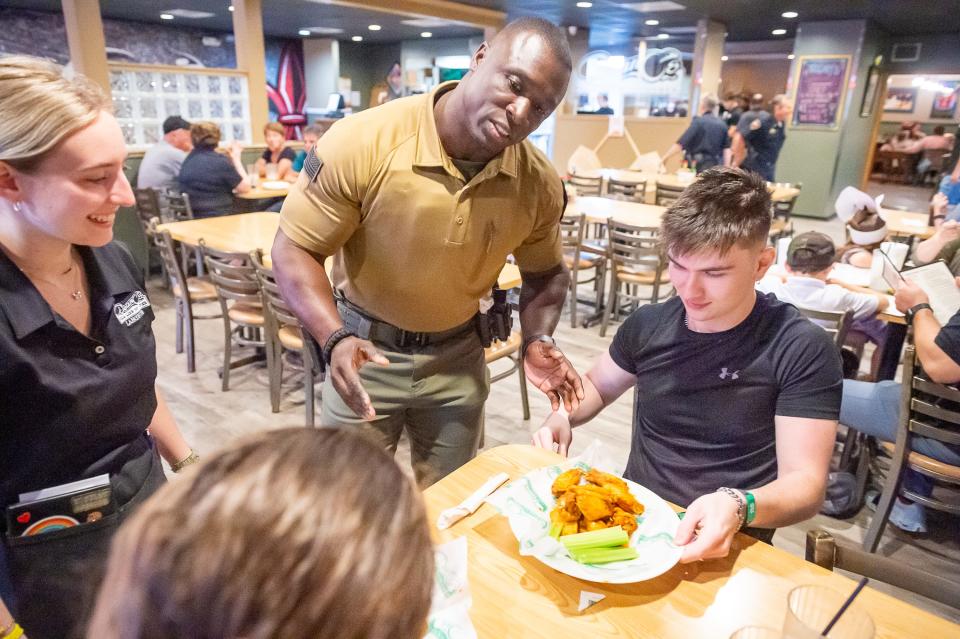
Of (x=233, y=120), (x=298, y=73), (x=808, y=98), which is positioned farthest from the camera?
(x=298, y=73)

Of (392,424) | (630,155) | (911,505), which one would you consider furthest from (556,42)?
(630,155)

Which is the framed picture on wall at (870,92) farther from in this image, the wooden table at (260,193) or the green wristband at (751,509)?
the green wristband at (751,509)

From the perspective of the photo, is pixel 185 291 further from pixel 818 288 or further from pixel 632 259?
pixel 818 288

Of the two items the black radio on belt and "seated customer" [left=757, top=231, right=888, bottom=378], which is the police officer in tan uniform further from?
"seated customer" [left=757, top=231, right=888, bottom=378]

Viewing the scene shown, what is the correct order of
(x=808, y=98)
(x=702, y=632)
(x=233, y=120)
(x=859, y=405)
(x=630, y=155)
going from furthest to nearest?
(x=630, y=155)
(x=808, y=98)
(x=233, y=120)
(x=859, y=405)
(x=702, y=632)

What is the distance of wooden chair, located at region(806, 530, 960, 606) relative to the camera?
3.68 feet

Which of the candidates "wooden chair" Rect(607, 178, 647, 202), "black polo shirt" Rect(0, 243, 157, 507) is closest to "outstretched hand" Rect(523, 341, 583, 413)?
"black polo shirt" Rect(0, 243, 157, 507)

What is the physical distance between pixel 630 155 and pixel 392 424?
398 inches

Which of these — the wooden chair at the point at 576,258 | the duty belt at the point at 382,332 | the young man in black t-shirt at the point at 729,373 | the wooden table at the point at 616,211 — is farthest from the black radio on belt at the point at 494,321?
the wooden table at the point at 616,211

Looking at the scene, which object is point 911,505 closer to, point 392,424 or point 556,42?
point 392,424

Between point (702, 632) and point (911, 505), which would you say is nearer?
point (702, 632)

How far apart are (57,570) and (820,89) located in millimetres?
11245

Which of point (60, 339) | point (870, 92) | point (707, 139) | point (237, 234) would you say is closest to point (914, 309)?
point (60, 339)

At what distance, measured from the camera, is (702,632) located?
3.21 feet
